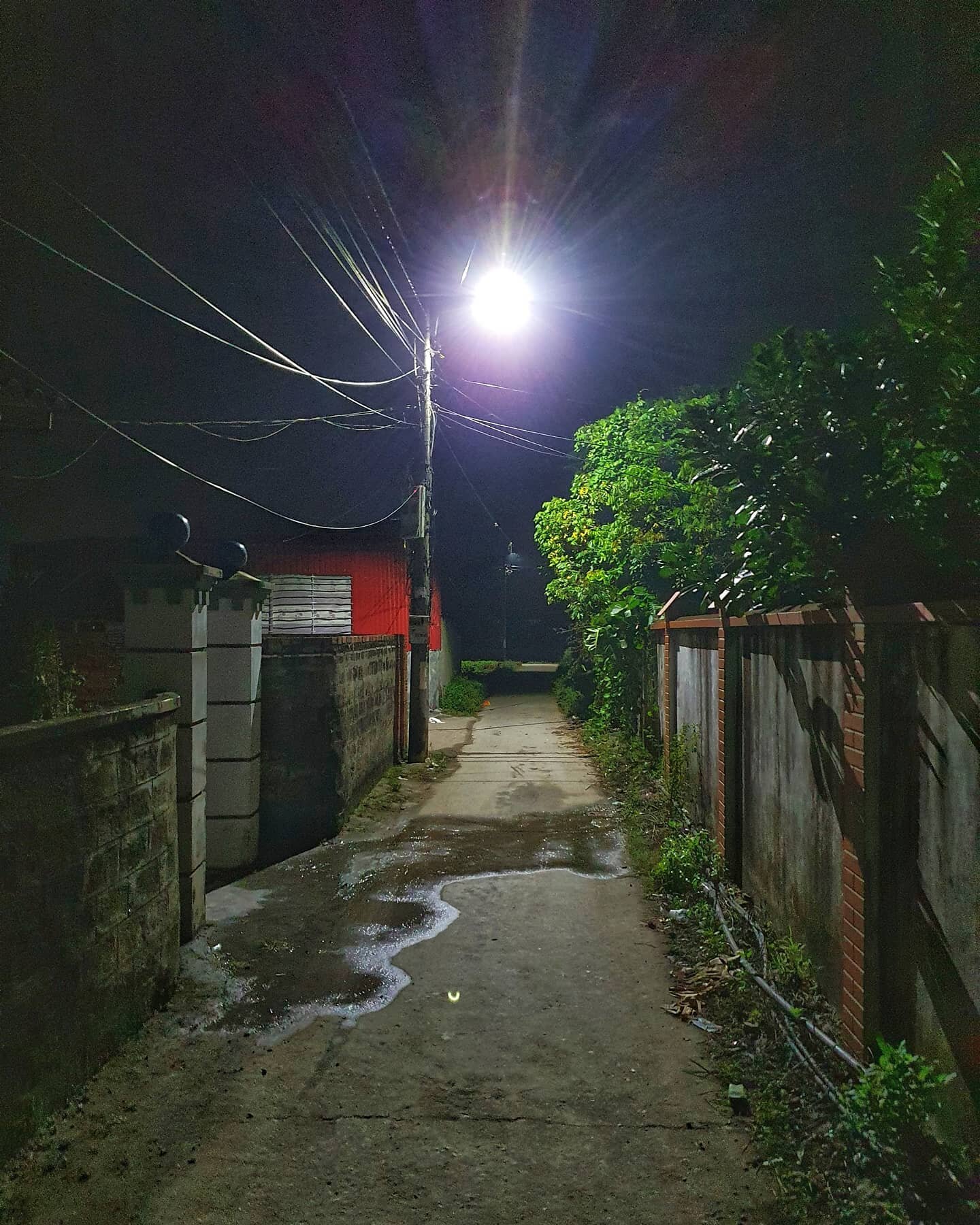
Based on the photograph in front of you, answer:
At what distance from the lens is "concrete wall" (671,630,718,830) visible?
6.82 metres

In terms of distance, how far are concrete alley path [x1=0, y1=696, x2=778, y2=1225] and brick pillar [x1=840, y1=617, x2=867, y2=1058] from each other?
27.4 inches

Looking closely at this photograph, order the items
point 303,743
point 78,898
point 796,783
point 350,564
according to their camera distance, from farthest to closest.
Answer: point 350,564 → point 303,743 → point 796,783 → point 78,898

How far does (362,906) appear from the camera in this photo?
6.29m

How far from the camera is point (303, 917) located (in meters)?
6.04

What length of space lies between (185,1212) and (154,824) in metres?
2.14

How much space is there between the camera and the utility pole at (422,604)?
1368cm

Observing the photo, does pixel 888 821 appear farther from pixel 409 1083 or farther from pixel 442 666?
pixel 442 666

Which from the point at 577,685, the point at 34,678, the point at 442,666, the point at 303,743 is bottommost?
the point at 577,685

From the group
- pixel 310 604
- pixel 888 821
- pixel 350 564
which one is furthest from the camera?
pixel 350 564

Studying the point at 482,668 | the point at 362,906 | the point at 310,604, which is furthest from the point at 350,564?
the point at 482,668

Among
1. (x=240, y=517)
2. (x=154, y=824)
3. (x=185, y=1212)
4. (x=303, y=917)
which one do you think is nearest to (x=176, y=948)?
(x=154, y=824)

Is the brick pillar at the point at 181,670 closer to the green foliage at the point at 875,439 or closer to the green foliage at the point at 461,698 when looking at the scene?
the green foliage at the point at 875,439

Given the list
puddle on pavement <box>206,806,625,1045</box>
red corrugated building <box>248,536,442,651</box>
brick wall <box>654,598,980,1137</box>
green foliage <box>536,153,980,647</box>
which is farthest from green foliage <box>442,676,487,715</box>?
green foliage <box>536,153,980,647</box>

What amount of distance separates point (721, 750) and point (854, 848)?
2892mm
